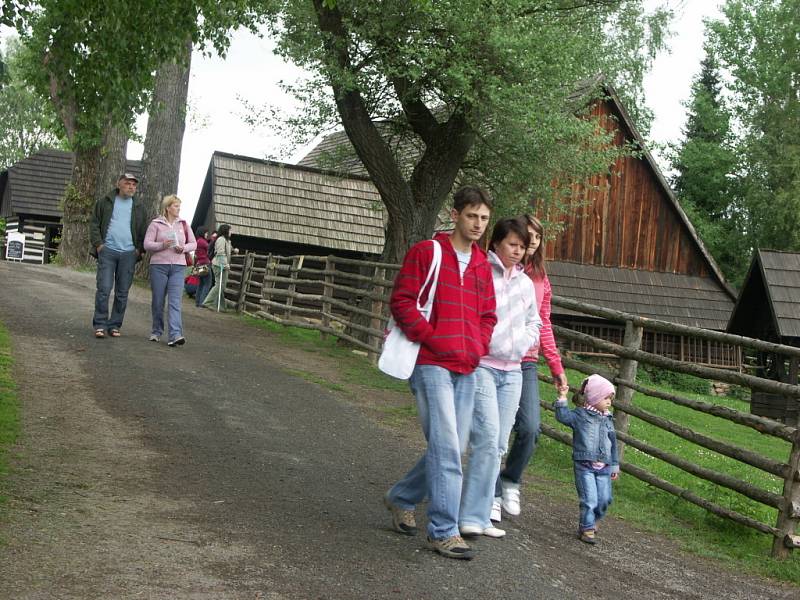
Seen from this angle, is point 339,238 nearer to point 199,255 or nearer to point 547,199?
point 199,255

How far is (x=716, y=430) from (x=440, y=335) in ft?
47.1

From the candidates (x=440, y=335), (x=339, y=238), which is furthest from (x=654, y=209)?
(x=440, y=335)

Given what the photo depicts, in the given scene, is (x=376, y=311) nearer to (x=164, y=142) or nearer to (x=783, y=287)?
(x=783, y=287)

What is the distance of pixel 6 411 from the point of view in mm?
8031

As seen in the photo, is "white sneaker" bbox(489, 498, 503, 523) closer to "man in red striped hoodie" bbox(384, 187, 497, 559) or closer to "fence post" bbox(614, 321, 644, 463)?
"man in red striped hoodie" bbox(384, 187, 497, 559)

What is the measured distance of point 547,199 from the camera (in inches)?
776

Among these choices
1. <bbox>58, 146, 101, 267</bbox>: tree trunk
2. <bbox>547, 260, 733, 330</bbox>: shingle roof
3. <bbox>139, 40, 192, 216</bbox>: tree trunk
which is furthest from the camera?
<bbox>547, 260, 733, 330</bbox>: shingle roof

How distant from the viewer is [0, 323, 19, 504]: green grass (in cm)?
682

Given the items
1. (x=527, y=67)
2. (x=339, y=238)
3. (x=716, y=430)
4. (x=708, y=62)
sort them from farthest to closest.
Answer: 1. (x=708, y=62)
2. (x=339, y=238)
3. (x=716, y=430)
4. (x=527, y=67)

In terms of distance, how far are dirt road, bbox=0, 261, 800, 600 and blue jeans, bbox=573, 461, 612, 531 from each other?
0.57ft

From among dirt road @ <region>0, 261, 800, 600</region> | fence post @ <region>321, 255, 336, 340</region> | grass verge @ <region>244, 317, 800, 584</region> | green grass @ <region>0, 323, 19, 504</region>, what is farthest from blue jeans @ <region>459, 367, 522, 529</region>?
fence post @ <region>321, 255, 336, 340</region>

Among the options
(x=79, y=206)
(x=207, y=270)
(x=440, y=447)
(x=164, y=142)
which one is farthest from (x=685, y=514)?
(x=79, y=206)

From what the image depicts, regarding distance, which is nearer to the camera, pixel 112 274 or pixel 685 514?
pixel 685 514

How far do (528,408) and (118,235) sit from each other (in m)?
6.48
